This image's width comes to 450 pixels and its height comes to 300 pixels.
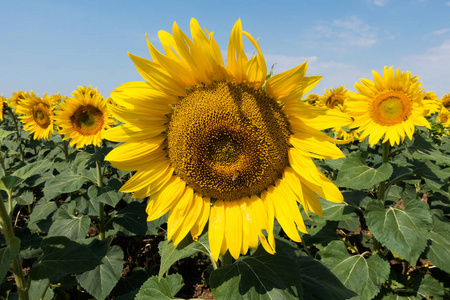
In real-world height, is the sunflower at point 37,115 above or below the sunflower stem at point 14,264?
above

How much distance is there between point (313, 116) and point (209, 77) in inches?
21.9

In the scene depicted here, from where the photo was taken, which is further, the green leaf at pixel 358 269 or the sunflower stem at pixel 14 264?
the green leaf at pixel 358 269

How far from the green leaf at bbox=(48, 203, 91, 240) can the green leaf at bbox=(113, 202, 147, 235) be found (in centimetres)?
37

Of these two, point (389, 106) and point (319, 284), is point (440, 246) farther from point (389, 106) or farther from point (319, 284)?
point (319, 284)

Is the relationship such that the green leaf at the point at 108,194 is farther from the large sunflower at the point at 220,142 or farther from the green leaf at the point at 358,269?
the green leaf at the point at 358,269

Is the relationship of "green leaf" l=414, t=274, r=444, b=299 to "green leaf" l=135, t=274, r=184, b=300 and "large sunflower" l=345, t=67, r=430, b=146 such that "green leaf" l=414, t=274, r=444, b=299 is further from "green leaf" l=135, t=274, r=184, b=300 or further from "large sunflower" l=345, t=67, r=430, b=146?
"green leaf" l=135, t=274, r=184, b=300

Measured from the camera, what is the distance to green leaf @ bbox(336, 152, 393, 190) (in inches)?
116

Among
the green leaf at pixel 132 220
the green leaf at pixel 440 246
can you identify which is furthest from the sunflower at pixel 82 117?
the green leaf at pixel 440 246

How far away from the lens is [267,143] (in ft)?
5.10

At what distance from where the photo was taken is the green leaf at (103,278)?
2.91 m

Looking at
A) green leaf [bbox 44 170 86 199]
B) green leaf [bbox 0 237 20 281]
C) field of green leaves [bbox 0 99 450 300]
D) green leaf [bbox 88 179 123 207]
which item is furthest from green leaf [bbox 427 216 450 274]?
green leaf [bbox 44 170 86 199]

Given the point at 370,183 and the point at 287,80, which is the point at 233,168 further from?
the point at 370,183

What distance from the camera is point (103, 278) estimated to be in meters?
3.05

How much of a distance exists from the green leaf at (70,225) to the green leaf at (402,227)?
10.4 feet
